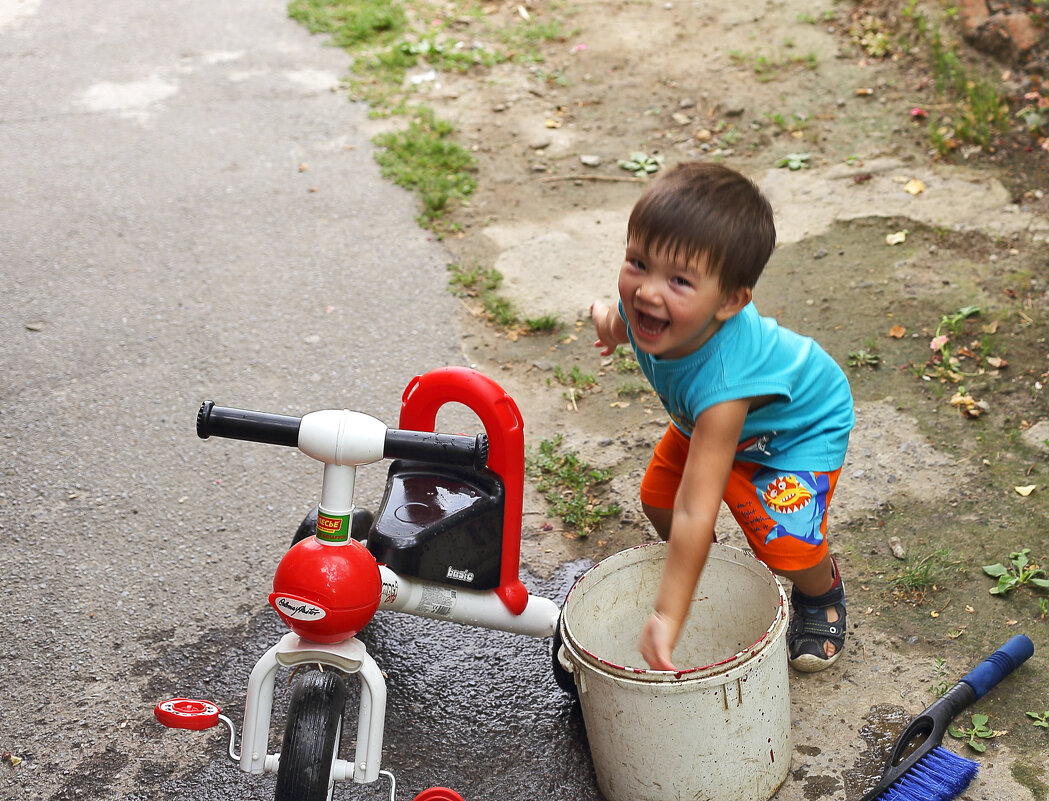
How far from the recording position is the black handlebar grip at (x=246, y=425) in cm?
177

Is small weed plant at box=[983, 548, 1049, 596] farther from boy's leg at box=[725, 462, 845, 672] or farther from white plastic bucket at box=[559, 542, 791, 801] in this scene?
white plastic bucket at box=[559, 542, 791, 801]

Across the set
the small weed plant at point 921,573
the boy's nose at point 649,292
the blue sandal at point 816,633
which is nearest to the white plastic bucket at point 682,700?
the blue sandal at point 816,633

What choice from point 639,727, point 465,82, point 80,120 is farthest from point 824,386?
point 80,120

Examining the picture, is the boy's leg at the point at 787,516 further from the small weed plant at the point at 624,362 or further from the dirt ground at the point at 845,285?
the small weed plant at the point at 624,362

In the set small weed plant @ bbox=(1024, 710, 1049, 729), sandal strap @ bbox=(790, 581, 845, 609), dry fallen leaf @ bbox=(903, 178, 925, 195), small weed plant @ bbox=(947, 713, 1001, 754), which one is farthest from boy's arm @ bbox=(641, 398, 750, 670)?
dry fallen leaf @ bbox=(903, 178, 925, 195)

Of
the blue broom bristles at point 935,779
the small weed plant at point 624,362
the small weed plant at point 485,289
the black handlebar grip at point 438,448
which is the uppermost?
the black handlebar grip at point 438,448

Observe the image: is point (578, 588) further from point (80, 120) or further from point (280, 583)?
point (80, 120)

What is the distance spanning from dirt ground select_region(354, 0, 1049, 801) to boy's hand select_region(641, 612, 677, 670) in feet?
1.83

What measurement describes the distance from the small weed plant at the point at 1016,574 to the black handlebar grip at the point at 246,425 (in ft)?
6.00

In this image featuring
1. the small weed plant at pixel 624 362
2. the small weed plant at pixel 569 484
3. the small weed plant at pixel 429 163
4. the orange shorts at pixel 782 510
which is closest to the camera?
the orange shorts at pixel 782 510

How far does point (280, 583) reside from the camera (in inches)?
70.4

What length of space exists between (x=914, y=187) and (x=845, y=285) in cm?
83

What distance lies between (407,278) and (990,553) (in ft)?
8.43

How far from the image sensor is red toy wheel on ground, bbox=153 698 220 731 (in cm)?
188
